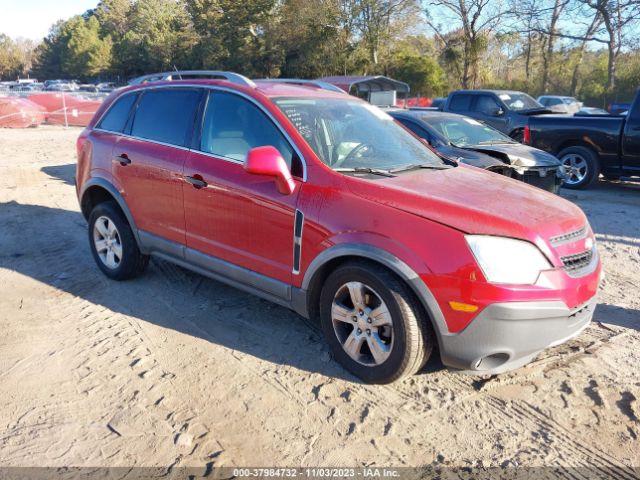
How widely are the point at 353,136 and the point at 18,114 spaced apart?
22131 mm

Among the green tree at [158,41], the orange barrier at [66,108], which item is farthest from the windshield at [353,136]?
the green tree at [158,41]

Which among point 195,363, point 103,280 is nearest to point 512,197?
point 195,363

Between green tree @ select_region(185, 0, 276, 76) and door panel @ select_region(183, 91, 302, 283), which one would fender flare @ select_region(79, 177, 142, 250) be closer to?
door panel @ select_region(183, 91, 302, 283)

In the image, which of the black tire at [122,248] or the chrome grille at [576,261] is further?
the black tire at [122,248]

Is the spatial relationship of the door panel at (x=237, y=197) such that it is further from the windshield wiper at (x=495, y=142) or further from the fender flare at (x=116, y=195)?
the windshield wiper at (x=495, y=142)

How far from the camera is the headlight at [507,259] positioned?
2.81 meters

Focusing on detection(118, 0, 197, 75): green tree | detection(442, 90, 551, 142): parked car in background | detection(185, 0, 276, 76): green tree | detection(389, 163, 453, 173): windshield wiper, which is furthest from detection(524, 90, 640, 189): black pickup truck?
detection(118, 0, 197, 75): green tree

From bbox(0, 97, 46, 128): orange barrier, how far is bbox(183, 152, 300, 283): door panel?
21.2 m

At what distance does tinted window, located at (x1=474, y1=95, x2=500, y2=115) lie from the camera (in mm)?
12414

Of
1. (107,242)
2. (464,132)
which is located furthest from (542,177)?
(107,242)

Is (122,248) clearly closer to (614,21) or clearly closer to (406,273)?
(406,273)

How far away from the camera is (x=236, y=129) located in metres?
3.97

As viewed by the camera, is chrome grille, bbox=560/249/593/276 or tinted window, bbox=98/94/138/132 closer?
chrome grille, bbox=560/249/593/276

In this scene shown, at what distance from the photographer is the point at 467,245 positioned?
9.29 feet
